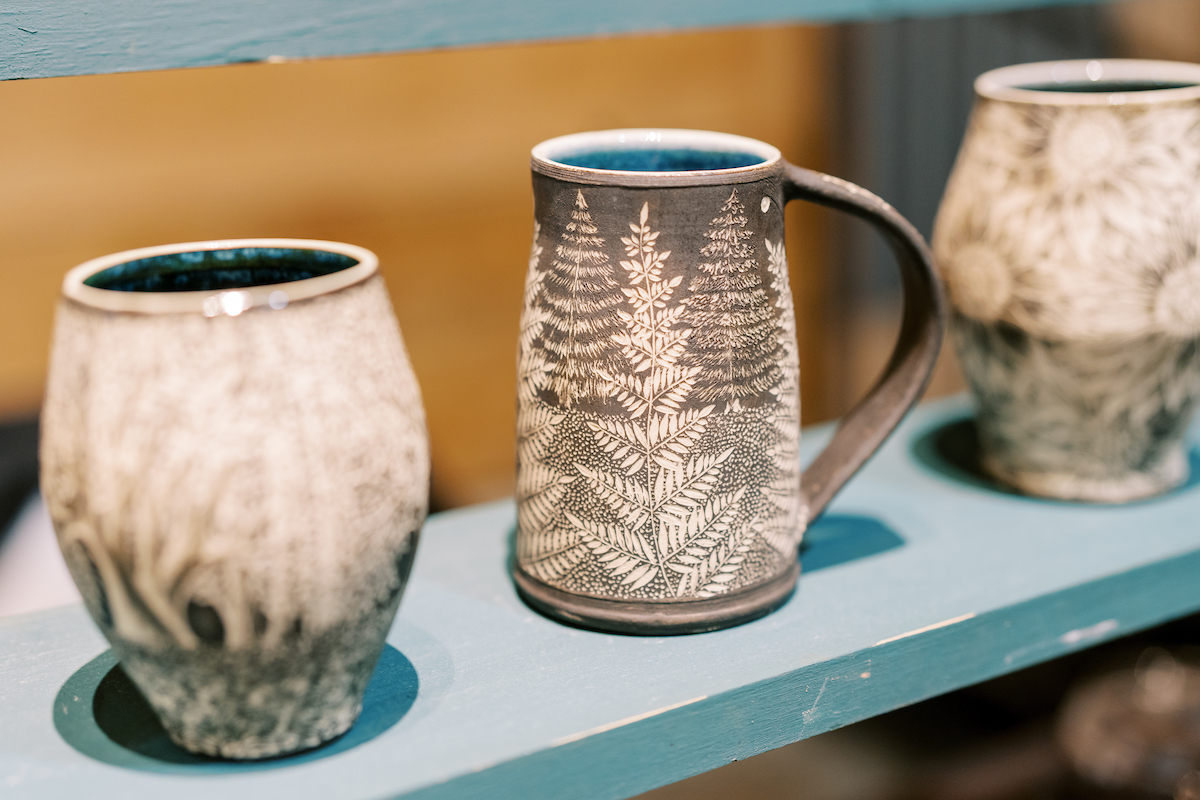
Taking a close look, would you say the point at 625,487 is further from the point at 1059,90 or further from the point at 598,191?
the point at 1059,90

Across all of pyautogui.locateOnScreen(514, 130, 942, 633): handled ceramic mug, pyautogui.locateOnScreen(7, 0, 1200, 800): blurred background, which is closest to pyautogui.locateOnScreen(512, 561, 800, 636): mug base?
pyautogui.locateOnScreen(514, 130, 942, 633): handled ceramic mug

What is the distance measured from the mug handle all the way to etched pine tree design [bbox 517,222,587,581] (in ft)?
0.44

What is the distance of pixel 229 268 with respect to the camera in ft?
1.53

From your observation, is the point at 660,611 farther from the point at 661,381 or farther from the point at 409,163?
the point at 409,163

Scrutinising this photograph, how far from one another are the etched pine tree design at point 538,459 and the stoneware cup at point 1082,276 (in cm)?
28

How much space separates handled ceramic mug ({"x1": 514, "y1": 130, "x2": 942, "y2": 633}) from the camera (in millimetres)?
478

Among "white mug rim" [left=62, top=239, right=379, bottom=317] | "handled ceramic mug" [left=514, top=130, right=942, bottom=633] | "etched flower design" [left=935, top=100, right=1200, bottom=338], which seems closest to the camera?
"white mug rim" [left=62, top=239, right=379, bottom=317]

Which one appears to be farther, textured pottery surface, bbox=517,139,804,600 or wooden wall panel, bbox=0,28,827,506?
wooden wall panel, bbox=0,28,827,506

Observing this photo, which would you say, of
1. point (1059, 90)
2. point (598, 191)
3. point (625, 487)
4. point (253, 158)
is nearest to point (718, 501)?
point (625, 487)

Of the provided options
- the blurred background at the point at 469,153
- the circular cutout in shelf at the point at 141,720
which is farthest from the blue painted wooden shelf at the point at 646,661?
the blurred background at the point at 469,153

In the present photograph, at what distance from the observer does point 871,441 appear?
585mm

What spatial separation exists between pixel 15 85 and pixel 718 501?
1.19m

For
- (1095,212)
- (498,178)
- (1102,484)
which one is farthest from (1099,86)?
(498,178)

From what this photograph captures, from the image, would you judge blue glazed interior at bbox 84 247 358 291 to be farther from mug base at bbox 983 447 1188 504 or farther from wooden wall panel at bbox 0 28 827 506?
wooden wall panel at bbox 0 28 827 506
